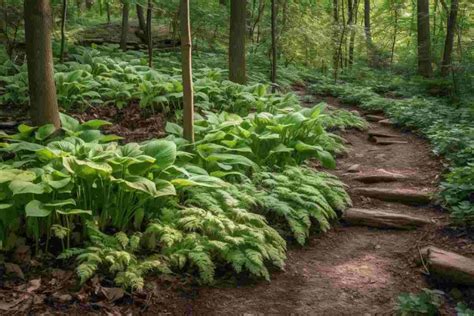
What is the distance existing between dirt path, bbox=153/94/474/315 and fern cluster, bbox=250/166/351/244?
231 millimetres

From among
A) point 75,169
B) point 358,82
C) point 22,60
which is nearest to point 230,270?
point 75,169

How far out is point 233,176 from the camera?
529 centimetres

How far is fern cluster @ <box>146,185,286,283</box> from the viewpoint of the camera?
3652 mm

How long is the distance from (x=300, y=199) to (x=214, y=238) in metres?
1.29

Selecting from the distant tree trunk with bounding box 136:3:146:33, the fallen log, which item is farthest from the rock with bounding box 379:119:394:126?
the distant tree trunk with bounding box 136:3:146:33

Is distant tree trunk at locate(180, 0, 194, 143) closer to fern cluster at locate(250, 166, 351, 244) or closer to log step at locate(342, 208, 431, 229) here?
fern cluster at locate(250, 166, 351, 244)

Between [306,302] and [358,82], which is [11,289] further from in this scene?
[358,82]

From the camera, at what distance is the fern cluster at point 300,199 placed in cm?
459

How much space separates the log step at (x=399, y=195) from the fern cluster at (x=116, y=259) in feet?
10.9

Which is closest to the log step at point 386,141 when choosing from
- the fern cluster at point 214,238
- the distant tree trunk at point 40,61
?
the fern cluster at point 214,238

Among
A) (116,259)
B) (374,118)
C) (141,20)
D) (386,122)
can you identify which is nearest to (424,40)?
(374,118)

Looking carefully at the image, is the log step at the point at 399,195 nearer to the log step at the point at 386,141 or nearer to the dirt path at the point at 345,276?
the dirt path at the point at 345,276

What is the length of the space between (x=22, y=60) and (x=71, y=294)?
9087 millimetres

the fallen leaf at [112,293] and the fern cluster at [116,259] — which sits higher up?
the fern cluster at [116,259]
